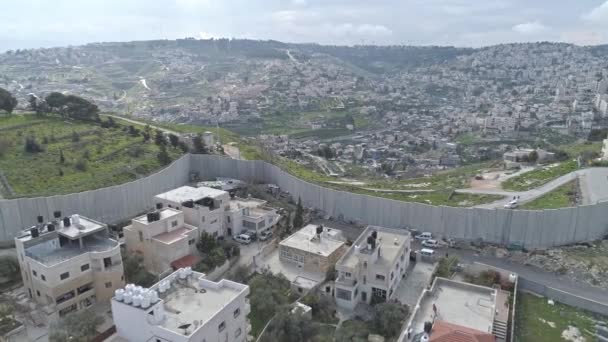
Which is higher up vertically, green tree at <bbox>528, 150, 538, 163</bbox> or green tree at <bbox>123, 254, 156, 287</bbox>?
green tree at <bbox>528, 150, 538, 163</bbox>

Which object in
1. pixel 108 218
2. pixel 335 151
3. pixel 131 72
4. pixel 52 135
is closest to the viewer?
pixel 108 218

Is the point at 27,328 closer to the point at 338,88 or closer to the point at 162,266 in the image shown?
the point at 162,266

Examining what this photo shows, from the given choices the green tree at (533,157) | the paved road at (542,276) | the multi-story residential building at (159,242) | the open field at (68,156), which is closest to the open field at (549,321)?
the paved road at (542,276)

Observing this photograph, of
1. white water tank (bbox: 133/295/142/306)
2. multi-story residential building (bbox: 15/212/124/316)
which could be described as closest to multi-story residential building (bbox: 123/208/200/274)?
multi-story residential building (bbox: 15/212/124/316)

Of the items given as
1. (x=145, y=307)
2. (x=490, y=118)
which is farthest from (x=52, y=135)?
(x=490, y=118)

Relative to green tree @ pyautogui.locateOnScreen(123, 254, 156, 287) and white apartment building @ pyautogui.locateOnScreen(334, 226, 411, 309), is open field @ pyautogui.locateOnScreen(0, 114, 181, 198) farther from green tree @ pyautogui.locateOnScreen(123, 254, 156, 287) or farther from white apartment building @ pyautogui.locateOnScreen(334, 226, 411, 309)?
white apartment building @ pyautogui.locateOnScreen(334, 226, 411, 309)

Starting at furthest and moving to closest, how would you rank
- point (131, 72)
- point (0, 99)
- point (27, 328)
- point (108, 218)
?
point (131, 72)
point (0, 99)
point (108, 218)
point (27, 328)

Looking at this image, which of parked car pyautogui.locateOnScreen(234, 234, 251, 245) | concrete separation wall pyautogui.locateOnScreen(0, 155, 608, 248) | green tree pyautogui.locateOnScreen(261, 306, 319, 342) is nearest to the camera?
green tree pyautogui.locateOnScreen(261, 306, 319, 342)
